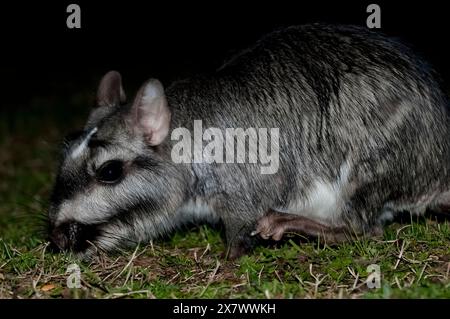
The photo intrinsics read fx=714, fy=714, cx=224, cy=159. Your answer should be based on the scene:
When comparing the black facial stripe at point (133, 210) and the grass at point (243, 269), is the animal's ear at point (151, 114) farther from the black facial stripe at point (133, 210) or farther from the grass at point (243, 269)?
the grass at point (243, 269)

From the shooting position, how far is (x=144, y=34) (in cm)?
1934

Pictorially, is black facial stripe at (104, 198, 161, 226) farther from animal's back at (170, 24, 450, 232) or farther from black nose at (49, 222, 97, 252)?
animal's back at (170, 24, 450, 232)

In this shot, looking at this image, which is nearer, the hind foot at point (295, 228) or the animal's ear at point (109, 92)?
the hind foot at point (295, 228)

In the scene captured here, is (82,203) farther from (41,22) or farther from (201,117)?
(41,22)

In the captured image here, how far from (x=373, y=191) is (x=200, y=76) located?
1.81 metres

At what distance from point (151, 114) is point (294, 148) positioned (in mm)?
1246

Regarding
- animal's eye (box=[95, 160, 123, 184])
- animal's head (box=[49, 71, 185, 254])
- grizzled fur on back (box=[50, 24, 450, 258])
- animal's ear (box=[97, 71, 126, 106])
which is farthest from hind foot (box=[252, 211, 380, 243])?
animal's ear (box=[97, 71, 126, 106])

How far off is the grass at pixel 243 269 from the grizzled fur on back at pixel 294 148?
0.76 feet

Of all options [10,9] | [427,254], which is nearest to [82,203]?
[427,254]

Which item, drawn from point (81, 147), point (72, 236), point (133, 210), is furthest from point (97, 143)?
point (72, 236)

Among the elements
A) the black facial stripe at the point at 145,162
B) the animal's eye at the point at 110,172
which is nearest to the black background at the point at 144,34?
the black facial stripe at the point at 145,162

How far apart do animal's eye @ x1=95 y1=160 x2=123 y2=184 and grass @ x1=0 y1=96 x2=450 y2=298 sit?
0.63 metres

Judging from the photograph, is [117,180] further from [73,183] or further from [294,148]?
[294,148]

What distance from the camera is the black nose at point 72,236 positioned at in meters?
5.76
